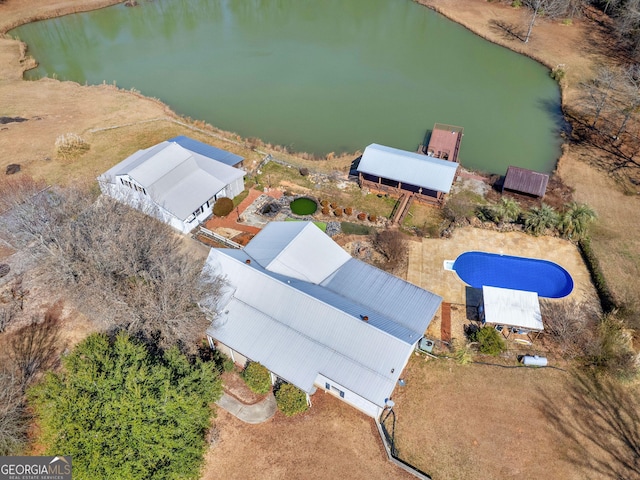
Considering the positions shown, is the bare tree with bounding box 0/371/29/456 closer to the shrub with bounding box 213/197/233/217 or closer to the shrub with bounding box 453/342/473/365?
the shrub with bounding box 213/197/233/217

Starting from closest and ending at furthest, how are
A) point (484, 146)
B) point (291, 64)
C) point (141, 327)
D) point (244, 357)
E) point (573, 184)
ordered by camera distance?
point (141, 327) → point (244, 357) → point (573, 184) → point (484, 146) → point (291, 64)

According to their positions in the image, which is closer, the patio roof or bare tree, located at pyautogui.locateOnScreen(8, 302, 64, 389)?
bare tree, located at pyautogui.locateOnScreen(8, 302, 64, 389)

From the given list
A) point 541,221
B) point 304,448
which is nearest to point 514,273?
point 541,221

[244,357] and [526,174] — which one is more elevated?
[526,174]

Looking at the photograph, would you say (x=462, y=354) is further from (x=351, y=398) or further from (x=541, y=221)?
(x=541, y=221)

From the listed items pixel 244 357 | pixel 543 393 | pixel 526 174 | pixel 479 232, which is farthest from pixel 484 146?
pixel 244 357

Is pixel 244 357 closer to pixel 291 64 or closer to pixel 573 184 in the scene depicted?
pixel 573 184

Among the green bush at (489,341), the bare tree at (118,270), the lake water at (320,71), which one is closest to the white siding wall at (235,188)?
the bare tree at (118,270)

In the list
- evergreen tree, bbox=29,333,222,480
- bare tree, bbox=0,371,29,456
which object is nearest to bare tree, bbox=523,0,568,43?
evergreen tree, bbox=29,333,222,480
